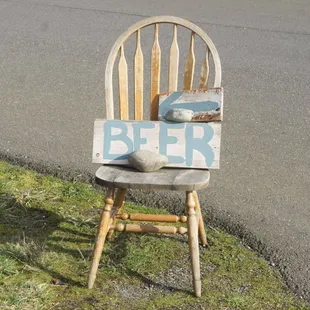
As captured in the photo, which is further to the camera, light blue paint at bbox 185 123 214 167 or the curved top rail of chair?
the curved top rail of chair

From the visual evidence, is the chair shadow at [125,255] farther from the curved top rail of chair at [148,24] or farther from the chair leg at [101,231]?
the curved top rail of chair at [148,24]

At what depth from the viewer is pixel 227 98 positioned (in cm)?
609

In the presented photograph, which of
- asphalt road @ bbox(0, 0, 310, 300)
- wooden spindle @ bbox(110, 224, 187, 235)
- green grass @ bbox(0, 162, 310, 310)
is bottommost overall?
green grass @ bbox(0, 162, 310, 310)

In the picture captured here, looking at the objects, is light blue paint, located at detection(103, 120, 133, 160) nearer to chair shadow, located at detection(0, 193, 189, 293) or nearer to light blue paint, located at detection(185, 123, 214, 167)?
light blue paint, located at detection(185, 123, 214, 167)

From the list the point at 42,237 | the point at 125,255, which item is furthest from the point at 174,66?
the point at 42,237

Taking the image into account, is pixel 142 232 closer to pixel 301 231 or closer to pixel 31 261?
pixel 31 261

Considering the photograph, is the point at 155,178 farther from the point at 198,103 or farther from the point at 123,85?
the point at 123,85

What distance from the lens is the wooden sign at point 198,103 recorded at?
3625mm

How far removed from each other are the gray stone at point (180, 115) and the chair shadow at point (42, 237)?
0.77 meters

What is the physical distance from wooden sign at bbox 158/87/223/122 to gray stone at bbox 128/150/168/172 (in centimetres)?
31

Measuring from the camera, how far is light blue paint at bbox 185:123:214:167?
3.53m

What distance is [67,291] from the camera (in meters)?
3.46

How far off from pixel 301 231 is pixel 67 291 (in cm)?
146

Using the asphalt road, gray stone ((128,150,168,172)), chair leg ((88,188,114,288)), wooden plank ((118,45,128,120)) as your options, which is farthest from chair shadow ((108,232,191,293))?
wooden plank ((118,45,128,120))
